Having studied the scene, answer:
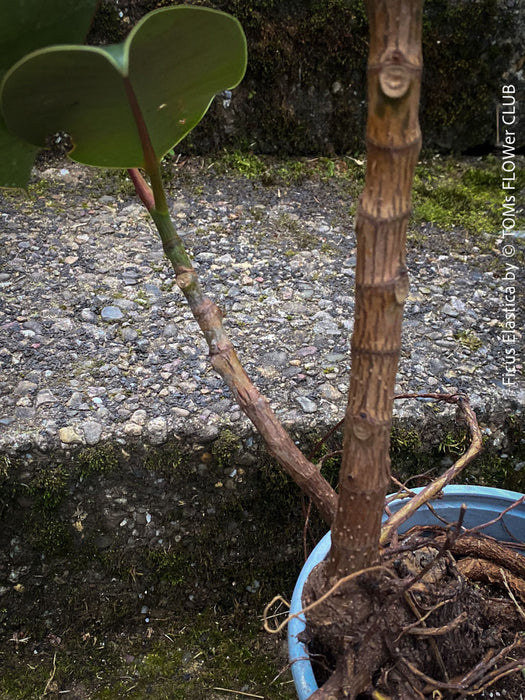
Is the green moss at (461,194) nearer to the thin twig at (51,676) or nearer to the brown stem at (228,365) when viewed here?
the brown stem at (228,365)

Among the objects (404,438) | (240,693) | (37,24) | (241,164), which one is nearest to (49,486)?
(240,693)

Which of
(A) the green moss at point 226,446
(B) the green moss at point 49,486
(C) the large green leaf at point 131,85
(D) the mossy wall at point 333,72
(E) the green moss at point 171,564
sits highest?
(D) the mossy wall at point 333,72

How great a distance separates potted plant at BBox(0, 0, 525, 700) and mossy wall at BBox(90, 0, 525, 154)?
1167 millimetres

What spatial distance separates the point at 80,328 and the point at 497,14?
54.9 inches

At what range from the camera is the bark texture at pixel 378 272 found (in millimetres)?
487

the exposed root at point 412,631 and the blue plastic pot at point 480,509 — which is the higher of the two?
the blue plastic pot at point 480,509

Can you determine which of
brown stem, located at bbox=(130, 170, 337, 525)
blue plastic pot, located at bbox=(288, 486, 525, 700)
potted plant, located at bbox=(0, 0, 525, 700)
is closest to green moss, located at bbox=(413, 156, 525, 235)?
blue plastic pot, located at bbox=(288, 486, 525, 700)

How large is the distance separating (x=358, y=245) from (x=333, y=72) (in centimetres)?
137

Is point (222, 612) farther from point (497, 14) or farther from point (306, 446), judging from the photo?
point (497, 14)

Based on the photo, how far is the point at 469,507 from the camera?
3.39 ft

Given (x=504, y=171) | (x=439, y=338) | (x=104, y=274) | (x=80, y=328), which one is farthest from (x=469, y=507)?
(x=504, y=171)

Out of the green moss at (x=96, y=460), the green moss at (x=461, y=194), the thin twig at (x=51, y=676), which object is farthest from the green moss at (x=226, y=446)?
the green moss at (x=461, y=194)

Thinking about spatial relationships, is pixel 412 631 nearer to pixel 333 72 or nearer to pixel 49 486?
pixel 49 486

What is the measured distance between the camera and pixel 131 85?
568 millimetres
